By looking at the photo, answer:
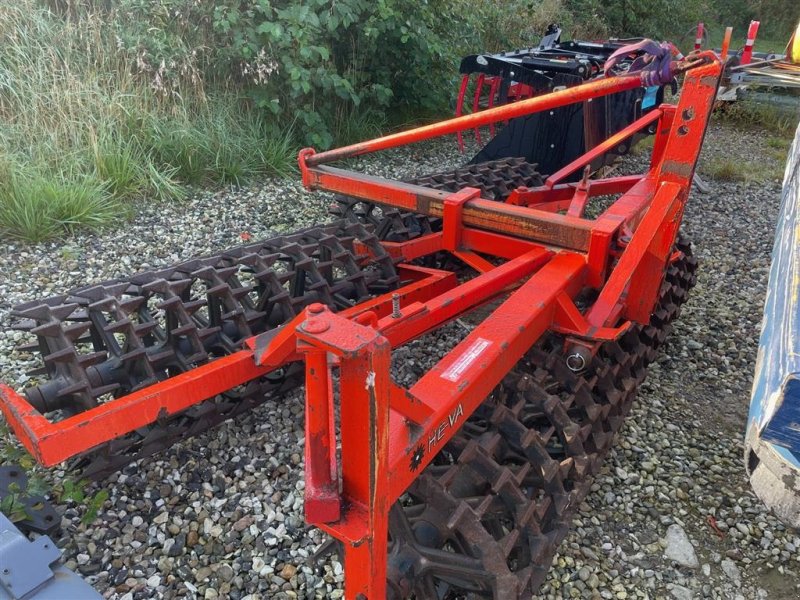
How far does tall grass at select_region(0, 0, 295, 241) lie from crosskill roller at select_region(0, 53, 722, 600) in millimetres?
1551

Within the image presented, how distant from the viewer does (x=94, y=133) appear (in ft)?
16.0

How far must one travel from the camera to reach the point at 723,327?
393 centimetres

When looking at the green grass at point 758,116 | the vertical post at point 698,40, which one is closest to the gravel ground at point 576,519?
the vertical post at point 698,40

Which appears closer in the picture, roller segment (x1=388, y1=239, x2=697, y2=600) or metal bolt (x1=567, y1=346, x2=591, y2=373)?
roller segment (x1=388, y1=239, x2=697, y2=600)

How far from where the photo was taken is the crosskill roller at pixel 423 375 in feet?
4.82

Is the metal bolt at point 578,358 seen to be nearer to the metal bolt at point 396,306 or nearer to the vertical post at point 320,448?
the metal bolt at point 396,306

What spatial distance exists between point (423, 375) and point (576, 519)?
826mm

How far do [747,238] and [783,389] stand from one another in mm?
5171

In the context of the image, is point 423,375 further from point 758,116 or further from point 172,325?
point 758,116

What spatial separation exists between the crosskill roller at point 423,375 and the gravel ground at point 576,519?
7.5 inches

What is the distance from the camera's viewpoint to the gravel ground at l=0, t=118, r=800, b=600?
2.16 metres

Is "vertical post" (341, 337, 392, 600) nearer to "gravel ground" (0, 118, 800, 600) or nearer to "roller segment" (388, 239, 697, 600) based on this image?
"roller segment" (388, 239, 697, 600)

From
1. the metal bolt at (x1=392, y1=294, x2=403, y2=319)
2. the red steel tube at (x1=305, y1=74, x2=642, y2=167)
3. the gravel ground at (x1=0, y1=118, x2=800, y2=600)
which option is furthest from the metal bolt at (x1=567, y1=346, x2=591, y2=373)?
the red steel tube at (x1=305, y1=74, x2=642, y2=167)

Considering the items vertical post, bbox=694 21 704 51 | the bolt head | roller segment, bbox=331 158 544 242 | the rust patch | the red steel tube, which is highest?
vertical post, bbox=694 21 704 51
